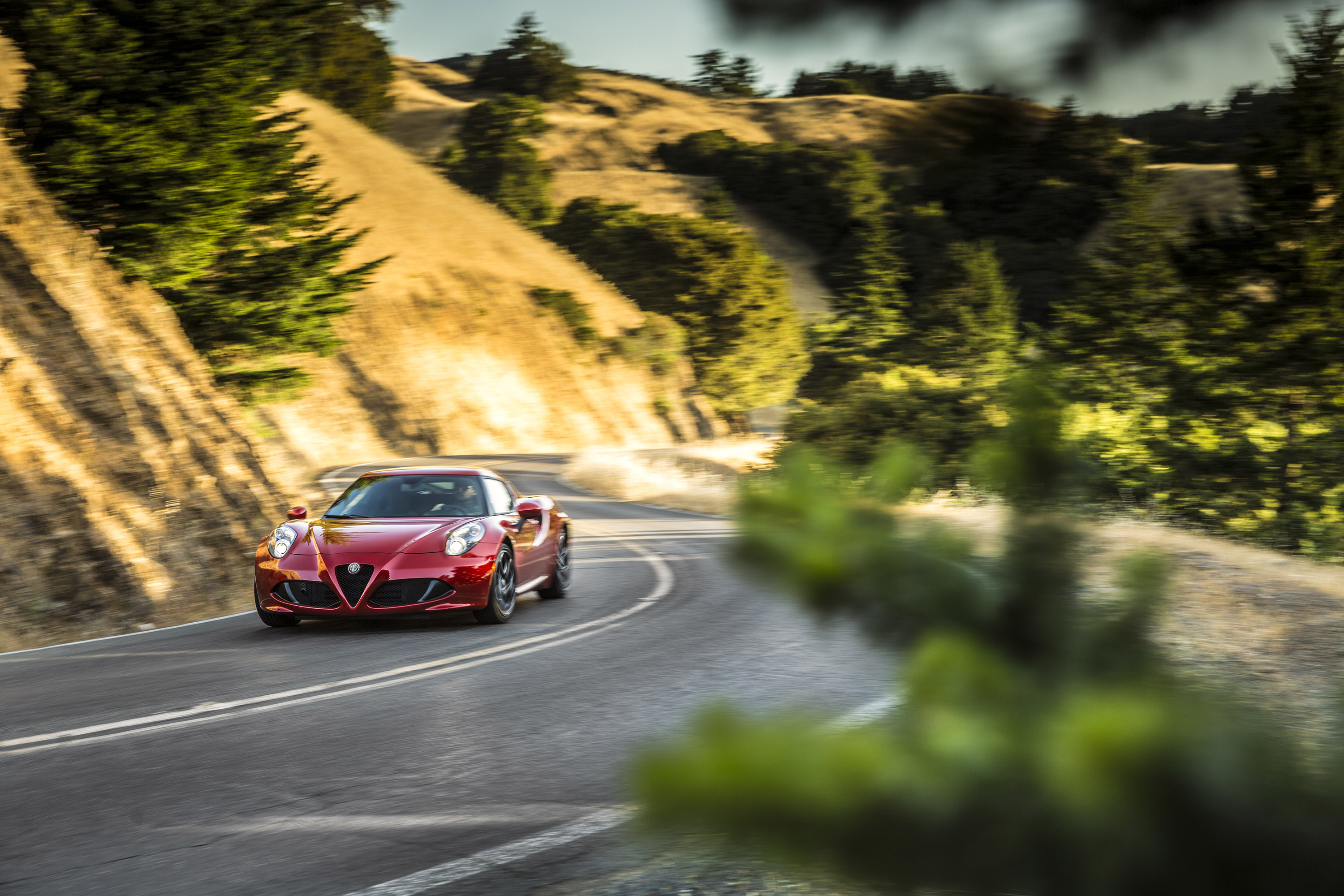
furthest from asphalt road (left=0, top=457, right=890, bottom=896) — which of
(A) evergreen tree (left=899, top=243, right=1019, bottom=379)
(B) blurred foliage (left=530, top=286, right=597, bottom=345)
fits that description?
(B) blurred foliage (left=530, top=286, right=597, bottom=345)

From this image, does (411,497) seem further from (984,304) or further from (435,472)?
(984,304)

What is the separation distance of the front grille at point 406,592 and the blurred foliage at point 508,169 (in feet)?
222

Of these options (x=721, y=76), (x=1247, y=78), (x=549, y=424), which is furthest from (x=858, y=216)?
(x=549, y=424)

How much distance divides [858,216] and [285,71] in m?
25.6

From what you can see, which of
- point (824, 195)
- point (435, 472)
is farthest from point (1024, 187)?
point (435, 472)

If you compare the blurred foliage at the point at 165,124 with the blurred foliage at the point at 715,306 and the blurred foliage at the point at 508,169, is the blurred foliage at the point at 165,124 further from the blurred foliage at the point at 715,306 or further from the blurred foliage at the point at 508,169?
the blurred foliage at the point at 508,169

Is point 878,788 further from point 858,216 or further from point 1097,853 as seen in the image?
point 858,216

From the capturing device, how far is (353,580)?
1049 cm

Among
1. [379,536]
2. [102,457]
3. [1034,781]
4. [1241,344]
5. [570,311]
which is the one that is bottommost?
[379,536]

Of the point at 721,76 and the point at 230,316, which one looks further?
the point at 230,316

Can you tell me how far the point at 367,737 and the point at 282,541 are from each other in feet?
15.6

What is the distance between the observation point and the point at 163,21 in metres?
20.5

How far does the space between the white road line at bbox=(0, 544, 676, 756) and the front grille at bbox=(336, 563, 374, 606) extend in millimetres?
1473

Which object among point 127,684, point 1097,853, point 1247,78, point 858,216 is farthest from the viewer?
point 127,684
